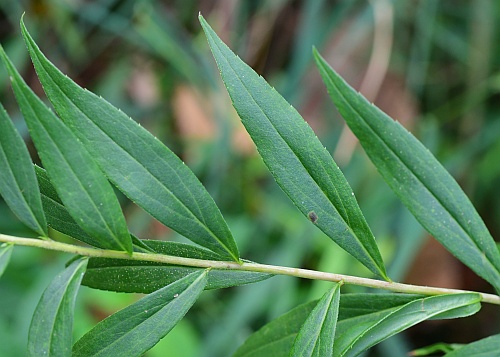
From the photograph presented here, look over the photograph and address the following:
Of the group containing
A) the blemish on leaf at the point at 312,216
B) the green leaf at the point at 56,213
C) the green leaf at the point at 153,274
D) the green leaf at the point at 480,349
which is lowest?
the green leaf at the point at 480,349

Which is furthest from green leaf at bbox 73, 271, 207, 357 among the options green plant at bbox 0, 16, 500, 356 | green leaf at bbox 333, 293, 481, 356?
green leaf at bbox 333, 293, 481, 356

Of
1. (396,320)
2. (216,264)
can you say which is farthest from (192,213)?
(396,320)

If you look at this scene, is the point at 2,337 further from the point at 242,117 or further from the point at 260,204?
the point at 242,117

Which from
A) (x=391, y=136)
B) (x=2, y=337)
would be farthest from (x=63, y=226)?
(x=2, y=337)

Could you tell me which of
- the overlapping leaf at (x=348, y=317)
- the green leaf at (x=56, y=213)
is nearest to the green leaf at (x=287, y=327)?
the overlapping leaf at (x=348, y=317)

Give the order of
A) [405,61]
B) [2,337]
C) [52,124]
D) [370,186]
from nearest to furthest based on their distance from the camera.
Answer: [52,124] → [2,337] → [370,186] → [405,61]

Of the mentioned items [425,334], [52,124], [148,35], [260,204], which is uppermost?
[148,35]

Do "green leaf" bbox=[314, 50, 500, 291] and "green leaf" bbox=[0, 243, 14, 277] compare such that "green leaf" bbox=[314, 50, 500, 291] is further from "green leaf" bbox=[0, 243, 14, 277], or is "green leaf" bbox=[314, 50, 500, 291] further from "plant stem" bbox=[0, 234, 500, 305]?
"green leaf" bbox=[0, 243, 14, 277]

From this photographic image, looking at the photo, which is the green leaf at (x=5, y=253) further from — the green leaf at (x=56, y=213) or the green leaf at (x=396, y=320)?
the green leaf at (x=396, y=320)
